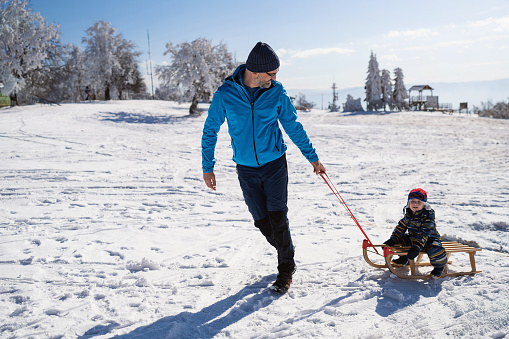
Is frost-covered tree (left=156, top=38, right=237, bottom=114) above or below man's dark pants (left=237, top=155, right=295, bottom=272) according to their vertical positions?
above

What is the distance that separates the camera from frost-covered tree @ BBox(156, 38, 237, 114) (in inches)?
1060

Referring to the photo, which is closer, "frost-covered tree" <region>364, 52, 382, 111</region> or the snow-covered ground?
the snow-covered ground

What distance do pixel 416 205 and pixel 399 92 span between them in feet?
132

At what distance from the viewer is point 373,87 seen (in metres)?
40.3

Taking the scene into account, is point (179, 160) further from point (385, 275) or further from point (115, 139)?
point (385, 275)

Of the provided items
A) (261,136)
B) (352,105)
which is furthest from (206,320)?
(352,105)

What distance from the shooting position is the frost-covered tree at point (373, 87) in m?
40.1

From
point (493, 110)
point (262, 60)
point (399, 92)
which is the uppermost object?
point (399, 92)

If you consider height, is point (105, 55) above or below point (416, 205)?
above

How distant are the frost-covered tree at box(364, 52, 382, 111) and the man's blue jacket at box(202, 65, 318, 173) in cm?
3959

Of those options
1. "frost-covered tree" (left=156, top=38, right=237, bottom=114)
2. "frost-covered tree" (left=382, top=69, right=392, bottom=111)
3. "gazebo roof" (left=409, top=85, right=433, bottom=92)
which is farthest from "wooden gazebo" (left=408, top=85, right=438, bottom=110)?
"frost-covered tree" (left=156, top=38, right=237, bottom=114)

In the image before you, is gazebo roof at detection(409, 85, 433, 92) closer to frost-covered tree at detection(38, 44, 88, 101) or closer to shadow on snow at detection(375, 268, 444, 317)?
frost-covered tree at detection(38, 44, 88, 101)

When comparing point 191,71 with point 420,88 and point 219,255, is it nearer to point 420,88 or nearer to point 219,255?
point 219,255

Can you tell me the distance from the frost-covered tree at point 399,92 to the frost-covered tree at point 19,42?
35.0 meters
